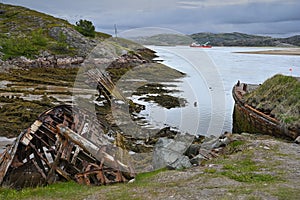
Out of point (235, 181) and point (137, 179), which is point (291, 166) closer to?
point (235, 181)

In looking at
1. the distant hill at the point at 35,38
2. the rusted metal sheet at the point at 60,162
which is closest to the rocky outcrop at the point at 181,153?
the rusted metal sheet at the point at 60,162

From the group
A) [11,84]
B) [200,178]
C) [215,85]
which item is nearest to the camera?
[200,178]

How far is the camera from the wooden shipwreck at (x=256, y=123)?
16578mm

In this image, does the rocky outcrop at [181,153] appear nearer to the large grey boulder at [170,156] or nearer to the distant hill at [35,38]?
the large grey boulder at [170,156]

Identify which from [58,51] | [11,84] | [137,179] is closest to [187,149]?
[137,179]

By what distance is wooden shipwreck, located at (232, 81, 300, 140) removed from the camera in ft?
54.4

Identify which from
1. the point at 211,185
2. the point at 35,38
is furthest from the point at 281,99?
the point at 35,38

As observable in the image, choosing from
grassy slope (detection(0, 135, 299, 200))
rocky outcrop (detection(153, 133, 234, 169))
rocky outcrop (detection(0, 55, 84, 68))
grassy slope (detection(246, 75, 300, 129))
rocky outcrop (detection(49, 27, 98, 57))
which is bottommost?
rocky outcrop (detection(153, 133, 234, 169))

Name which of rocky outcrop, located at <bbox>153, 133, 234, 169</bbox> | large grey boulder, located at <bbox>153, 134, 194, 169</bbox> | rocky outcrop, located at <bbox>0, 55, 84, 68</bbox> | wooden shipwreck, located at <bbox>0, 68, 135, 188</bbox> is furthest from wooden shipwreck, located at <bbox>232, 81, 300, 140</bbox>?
rocky outcrop, located at <bbox>0, 55, 84, 68</bbox>

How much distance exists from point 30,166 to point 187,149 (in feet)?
22.6

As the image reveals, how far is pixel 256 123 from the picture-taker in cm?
1966

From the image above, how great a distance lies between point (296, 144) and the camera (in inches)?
575

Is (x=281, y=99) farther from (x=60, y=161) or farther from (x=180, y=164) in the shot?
(x=60, y=161)

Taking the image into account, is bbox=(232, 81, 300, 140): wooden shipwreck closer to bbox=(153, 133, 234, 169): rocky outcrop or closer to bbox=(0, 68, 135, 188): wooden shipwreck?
bbox=(153, 133, 234, 169): rocky outcrop
